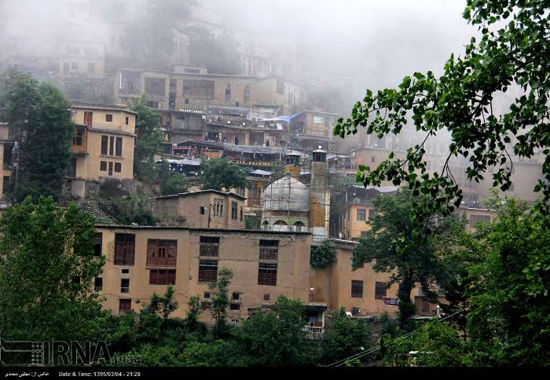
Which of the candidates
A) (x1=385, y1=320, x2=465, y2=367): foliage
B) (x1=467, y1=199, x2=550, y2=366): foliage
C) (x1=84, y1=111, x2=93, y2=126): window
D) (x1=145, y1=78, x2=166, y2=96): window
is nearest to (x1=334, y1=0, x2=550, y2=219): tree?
(x1=467, y1=199, x2=550, y2=366): foliage

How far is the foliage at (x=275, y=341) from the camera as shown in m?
46.5

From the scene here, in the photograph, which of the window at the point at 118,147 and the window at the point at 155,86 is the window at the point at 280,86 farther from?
the window at the point at 118,147

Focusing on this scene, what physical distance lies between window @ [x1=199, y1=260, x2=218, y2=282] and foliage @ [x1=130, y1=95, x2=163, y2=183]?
16.5m

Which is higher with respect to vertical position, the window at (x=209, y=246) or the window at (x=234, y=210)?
the window at (x=234, y=210)

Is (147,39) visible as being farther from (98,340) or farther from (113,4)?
(98,340)

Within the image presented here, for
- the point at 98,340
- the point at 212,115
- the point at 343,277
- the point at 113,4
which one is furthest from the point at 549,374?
the point at 113,4

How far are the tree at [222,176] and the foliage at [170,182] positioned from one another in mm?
2227

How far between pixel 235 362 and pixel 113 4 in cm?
7393

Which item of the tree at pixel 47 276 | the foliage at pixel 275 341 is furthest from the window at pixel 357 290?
the tree at pixel 47 276

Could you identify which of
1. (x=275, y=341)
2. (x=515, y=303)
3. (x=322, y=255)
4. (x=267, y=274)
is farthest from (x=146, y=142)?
(x=515, y=303)

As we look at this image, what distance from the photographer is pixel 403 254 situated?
180 feet

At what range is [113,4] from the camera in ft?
369

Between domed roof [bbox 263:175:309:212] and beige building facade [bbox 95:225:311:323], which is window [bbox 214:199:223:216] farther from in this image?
beige building facade [bbox 95:225:311:323]

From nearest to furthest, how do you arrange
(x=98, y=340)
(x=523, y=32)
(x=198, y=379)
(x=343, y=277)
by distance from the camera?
1. (x=198, y=379)
2. (x=523, y=32)
3. (x=98, y=340)
4. (x=343, y=277)
